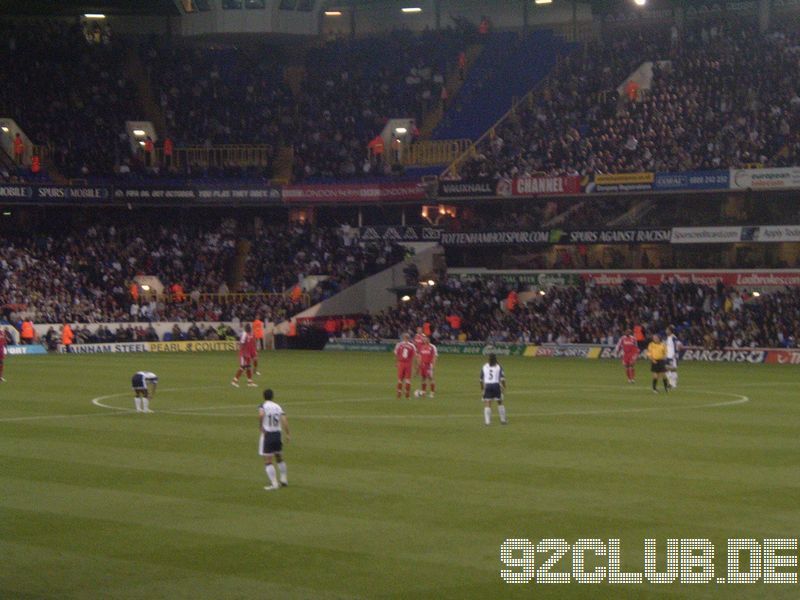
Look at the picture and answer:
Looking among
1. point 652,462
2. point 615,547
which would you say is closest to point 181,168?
point 652,462

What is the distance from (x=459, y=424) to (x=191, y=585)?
1724 centimetres

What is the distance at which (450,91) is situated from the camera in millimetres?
85750

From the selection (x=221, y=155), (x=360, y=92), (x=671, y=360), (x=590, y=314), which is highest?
(x=360, y=92)

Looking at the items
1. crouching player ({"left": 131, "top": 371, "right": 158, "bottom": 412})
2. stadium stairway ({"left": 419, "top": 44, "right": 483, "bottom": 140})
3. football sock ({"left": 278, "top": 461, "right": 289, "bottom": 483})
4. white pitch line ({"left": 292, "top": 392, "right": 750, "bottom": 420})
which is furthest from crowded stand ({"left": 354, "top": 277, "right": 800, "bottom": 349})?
football sock ({"left": 278, "top": 461, "right": 289, "bottom": 483})

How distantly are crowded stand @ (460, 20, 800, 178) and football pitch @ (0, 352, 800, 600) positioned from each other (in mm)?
27677

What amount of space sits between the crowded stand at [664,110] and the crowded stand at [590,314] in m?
6.16

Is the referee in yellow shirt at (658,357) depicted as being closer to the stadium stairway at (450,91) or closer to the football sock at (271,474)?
the football sock at (271,474)

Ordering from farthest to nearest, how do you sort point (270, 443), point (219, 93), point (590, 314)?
point (219, 93) → point (590, 314) → point (270, 443)

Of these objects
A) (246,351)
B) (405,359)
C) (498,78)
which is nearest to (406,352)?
(405,359)

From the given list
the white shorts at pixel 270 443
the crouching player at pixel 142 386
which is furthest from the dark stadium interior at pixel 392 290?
the crouching player at pixel 142 386

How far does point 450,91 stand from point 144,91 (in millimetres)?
19152

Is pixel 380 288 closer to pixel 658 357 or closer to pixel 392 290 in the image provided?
pixel 392 290

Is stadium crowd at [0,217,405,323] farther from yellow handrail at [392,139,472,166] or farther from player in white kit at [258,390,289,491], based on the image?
player in white kit at [258,390,289,491]

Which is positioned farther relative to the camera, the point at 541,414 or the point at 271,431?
the point at 541,414
